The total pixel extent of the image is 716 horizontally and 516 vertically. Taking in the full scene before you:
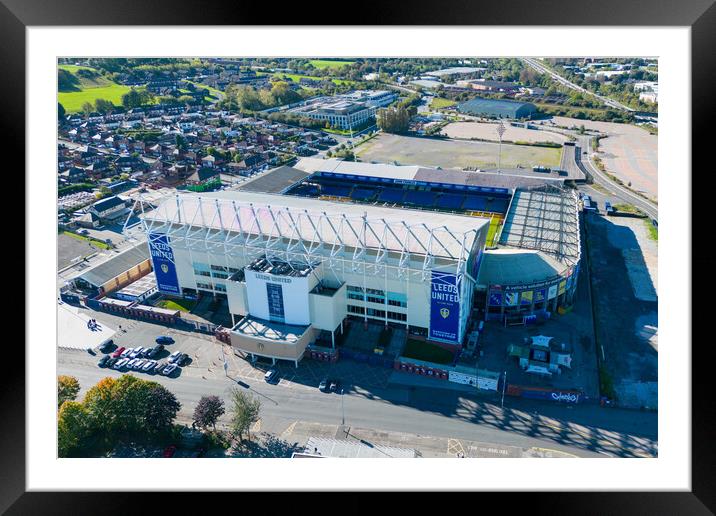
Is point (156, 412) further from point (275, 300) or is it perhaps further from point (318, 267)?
point (318, 267)

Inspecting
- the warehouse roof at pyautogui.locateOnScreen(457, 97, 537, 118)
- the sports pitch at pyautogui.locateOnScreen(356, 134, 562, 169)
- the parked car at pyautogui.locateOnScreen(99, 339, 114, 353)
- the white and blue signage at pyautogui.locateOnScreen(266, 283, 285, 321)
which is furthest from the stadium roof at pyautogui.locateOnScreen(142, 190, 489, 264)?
the warehouse roof at pyautogui.locateOnScreen(457, 97, 537, 118)

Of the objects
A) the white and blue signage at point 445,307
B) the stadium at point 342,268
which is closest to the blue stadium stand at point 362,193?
the stadium at point 342,268

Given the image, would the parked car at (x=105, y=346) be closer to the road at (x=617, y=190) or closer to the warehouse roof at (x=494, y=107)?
the road at (x=617, y=190)

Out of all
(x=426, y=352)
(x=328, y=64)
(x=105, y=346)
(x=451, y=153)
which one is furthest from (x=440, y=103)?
(x=105, y=346)

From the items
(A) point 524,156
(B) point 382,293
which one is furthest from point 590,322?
(A) point 524,156

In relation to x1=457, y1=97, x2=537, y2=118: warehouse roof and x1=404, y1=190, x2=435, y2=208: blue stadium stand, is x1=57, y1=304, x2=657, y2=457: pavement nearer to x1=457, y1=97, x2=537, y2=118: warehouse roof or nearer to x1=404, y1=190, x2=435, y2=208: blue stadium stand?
x1=404, y1=190, x2=435, y2=208: blue stadium stand
